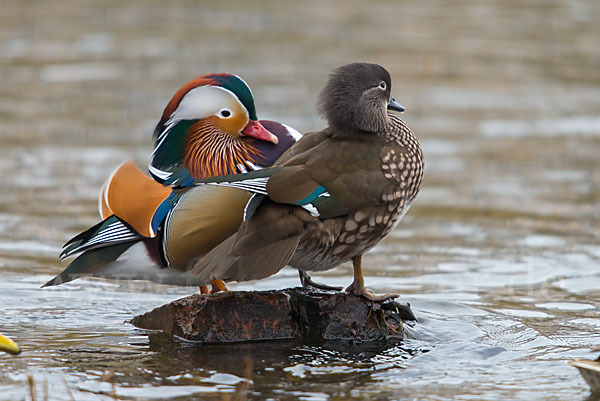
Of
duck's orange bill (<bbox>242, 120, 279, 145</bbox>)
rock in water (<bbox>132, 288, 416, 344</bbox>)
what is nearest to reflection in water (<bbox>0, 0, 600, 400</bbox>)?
rock in water (<bbox>132, 288, 416, 344</bbox>)

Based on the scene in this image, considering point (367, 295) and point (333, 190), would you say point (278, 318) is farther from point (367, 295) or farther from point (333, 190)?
point (333, 190)

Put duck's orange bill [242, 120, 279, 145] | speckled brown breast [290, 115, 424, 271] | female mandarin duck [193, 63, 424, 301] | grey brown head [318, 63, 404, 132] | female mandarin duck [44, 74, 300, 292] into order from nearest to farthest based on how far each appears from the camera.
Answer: female mandarin duck [193, 63, 424, 301]
speckled brown breast [290, 115, 424, 271]
female mandarin duck [44, 74, 300, 292]
grey brown head [318, 63, 404, 132]
duck's orange bill [242, 120, 279, 145]

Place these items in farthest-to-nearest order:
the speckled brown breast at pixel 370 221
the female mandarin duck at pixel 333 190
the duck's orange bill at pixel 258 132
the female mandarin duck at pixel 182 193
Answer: the duck's orange bill at pixel 258 132, the female mandarin duck at pixel 182 193, the speckled brown breast at pixel 370 221, the female mandarin duck at pixel 333 190

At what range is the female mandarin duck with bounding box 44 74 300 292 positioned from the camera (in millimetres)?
5668

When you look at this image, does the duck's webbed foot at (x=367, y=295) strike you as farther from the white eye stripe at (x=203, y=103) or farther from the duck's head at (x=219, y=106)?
the white eye stripe at (x=203, y=103)

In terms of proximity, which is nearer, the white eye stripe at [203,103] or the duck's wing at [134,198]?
the duck's wing at [134,198]

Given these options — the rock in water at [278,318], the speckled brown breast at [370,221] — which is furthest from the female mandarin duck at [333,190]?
the rock in water at [278,318]

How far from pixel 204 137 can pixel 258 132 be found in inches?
12.5

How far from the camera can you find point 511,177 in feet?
35.7

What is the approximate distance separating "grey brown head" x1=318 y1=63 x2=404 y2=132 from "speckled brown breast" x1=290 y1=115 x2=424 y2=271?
0.15 m

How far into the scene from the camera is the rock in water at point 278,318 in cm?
582

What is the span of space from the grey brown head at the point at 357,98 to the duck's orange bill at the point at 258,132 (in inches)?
12.6

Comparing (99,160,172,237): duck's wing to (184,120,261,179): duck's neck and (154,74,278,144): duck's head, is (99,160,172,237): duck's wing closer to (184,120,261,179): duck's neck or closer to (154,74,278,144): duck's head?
(184,120,261,179): duck's neck

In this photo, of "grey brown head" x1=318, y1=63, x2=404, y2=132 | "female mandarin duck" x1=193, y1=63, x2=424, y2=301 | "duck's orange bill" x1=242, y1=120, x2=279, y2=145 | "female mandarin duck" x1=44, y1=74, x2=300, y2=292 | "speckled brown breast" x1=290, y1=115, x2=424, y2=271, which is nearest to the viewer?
"female mandarin duck" x1=193, y1=63, x2=424, y2=301
